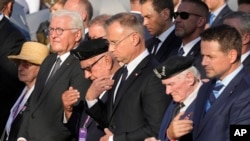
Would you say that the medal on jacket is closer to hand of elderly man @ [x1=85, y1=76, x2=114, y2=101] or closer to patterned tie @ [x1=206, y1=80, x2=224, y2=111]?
hand of elderly man @ [x1=85, y1=76, x2=114, y2=101]

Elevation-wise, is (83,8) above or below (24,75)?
above

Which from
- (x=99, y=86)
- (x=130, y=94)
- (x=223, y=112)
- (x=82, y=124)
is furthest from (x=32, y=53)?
(x=223, y=112)

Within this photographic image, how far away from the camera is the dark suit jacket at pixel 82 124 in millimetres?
9039

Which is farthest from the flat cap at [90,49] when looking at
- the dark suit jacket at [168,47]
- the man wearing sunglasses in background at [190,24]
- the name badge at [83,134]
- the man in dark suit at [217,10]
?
the man in dark suit at [217,10]

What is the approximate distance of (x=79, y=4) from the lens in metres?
11.8

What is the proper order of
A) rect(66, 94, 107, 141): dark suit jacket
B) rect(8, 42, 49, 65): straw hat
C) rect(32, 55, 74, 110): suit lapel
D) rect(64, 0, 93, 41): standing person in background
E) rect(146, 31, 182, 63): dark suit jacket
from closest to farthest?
rect(66, 94, 107, 141): dark suit jacket → rect(32, 55, 74, 110): suit lapel → rect(146, 31, 182, 63): dark suit jacket → rect(8, 42, 49, 65): straw hat → rect(64, 0, 93, 41): standing person in background

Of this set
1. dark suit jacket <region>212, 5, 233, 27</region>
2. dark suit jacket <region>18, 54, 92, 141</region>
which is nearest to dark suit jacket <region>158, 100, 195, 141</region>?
dark suit jacket <region>18, 54, 92, 141</region>

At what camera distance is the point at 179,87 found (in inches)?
312

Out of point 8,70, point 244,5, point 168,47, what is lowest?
point 8,70

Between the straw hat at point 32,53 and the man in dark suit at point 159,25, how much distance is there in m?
1.12

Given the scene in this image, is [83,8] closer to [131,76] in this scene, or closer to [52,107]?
[52,107]

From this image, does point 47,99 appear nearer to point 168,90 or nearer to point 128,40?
point 128,40

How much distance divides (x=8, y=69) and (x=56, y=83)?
1.40m

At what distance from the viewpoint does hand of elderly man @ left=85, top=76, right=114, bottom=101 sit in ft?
28.9
